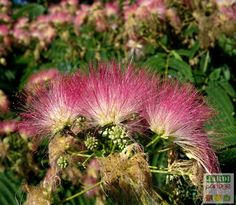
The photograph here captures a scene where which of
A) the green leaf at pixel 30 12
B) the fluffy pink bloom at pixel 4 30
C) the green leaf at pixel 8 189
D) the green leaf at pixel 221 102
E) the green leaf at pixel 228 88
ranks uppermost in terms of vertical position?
the green leaf at pixel 30 12

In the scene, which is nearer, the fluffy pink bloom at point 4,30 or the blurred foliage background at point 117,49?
the blurred foliage background at point 117,49

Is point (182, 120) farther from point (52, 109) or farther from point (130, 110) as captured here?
point (52, 109)

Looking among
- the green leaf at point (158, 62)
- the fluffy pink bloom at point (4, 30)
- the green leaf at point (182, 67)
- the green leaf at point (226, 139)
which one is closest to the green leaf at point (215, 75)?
the green leaf at point (182, 67)

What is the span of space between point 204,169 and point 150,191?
0.18 metres

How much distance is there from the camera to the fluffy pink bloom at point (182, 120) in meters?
1.42

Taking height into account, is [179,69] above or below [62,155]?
above

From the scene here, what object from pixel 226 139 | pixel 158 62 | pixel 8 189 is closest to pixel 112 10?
pixel 158 62

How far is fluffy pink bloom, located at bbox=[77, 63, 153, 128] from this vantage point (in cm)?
140

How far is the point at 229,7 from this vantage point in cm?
285

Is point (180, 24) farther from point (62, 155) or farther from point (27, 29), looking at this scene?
point (62, 155)

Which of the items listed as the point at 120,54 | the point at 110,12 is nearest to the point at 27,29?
the point at 110,12

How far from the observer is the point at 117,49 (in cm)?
314

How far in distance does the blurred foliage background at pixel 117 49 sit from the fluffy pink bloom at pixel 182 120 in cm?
21

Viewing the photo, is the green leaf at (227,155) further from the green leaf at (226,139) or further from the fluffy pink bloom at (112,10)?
the fluffy pink bloom at (112,10)
